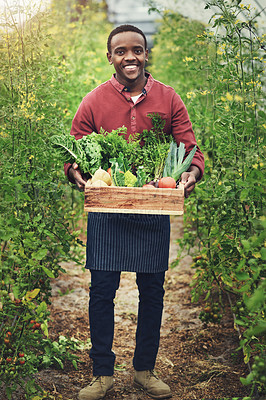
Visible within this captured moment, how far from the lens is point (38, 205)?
3.02 meters

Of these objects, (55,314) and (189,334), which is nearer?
(189,334)

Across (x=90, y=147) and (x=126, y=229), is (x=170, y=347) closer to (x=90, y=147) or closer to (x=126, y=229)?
(x=126, y=229)

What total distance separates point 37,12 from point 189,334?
229cm

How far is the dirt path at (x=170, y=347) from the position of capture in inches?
118

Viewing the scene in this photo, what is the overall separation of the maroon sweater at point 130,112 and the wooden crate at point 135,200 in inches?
16.9

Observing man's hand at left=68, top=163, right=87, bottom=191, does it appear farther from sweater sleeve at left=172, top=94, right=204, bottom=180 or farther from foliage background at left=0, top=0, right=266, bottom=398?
sweater sleeve at left=172, top=94, right=204, bottom=180

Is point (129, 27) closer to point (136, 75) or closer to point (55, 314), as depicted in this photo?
point (136, 75)

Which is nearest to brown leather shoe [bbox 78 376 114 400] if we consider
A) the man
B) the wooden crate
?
the man

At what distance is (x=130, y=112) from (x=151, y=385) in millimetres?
1481

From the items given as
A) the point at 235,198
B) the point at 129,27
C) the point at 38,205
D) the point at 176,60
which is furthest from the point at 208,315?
the point at 176,60

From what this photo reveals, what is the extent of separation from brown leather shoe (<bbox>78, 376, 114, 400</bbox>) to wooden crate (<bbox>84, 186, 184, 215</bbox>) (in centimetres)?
100

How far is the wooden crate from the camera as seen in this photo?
2434 millimetres

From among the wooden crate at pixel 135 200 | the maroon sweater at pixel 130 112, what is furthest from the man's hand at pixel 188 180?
the wooden crate at pixel 135 200

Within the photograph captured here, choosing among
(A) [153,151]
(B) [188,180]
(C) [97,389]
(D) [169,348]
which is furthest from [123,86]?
(D) [169,348]
